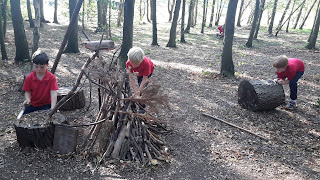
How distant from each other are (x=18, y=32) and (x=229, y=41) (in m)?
7.38

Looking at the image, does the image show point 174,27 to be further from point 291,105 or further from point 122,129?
point 122,129

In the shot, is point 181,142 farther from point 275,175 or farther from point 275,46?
point 275,46

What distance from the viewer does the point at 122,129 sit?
365 cm

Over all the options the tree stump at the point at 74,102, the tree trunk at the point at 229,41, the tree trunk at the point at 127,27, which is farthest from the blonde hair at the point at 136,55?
the tree trunk at the point at 229,41

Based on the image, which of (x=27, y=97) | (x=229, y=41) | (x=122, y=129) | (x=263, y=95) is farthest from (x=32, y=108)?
(x=229, y=41)

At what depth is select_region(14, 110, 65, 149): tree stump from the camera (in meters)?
3.36

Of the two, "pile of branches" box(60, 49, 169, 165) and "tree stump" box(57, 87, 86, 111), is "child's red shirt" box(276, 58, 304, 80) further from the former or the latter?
"tree stump" box(57, 87, 86, 111)

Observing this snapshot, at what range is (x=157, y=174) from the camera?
331cm

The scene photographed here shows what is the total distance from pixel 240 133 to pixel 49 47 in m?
10.7

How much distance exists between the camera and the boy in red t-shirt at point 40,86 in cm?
359

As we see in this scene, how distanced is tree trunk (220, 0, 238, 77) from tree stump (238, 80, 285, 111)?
2830mm

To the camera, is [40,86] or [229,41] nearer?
[40,86]

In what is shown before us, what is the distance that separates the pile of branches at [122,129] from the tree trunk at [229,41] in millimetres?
5207

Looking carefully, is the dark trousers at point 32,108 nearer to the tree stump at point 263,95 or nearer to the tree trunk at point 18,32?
the tree stump at point 263,95
